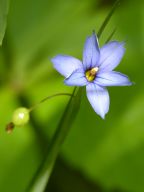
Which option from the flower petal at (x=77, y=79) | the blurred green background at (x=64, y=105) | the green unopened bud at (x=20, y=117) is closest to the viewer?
the flower petal at (x=77, y=79)

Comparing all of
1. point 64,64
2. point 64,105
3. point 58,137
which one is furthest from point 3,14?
point 64,105

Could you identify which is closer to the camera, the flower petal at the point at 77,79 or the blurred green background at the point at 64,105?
the flower petal at the point at 77,79

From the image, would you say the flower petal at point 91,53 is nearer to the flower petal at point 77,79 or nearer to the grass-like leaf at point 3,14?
the flower petal at point 77,79

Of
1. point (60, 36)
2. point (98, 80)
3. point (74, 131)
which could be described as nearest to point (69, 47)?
point (60, 36)

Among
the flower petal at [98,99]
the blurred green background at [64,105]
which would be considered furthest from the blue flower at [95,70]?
the blurred green background at [64,105]

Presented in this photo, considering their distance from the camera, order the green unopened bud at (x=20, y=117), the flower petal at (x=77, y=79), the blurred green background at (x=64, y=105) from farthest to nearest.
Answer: the blurred green background at (x=64, y=105)
the green unopened bud at (x=20, y=117)
the flower petal at (x=77, y=79)

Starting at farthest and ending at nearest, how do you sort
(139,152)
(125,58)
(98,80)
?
1. (125,58)
2. (139,152)
3. (98,80)

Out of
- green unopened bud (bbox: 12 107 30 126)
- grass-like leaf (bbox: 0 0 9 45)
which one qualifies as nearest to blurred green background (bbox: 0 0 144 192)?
green unopened bud (bbox: 12 107 30 126)

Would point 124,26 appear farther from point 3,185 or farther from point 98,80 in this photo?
point 98,80
